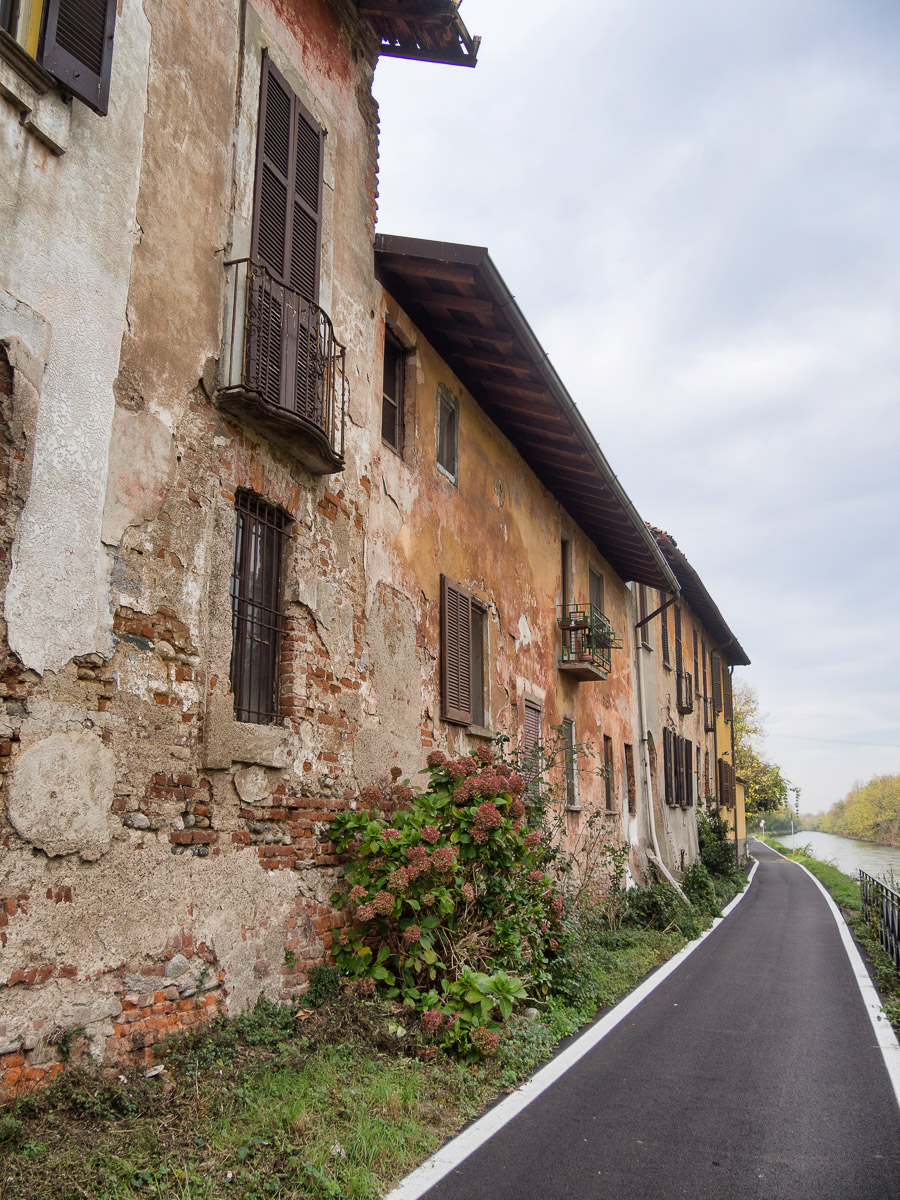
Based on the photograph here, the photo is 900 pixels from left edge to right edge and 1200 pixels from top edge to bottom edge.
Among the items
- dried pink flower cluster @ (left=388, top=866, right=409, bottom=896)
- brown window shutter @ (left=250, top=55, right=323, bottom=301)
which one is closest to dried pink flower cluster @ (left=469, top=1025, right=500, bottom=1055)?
dried pink flower cluster @ (left=388, top=866, right=409, bottom=896)

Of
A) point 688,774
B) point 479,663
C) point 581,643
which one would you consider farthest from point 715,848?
point 479,663

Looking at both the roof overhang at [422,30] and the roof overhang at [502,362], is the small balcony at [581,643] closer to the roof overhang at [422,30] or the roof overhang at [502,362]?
the roof overhang at [502,362]

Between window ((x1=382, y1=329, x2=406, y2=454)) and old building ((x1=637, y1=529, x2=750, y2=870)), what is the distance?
36.9 ft

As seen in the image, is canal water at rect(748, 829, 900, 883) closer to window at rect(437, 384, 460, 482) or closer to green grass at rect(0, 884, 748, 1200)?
window at rect(437, 384, 460, 482)

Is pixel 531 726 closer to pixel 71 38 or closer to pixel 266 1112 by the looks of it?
pixel 266 1112

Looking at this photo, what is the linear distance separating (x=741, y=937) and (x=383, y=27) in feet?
42.7

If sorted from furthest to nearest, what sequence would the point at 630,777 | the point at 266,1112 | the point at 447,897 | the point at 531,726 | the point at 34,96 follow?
the point at 630,777 < the point at 531,726 < the point at 447,897 < the point at 34,96 < the point at 266,1112

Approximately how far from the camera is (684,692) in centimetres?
2558

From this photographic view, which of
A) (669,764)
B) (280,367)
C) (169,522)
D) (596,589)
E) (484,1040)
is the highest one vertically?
(596,589)

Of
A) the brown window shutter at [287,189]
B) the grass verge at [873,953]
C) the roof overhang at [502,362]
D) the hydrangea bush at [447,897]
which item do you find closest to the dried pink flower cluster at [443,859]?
the hydrangea bush at [447,897]

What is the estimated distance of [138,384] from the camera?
538cm

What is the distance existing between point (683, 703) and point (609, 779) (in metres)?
9.14

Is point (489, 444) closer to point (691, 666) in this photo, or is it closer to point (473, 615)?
point (473, 615)

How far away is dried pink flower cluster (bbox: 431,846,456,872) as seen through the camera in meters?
6.37
